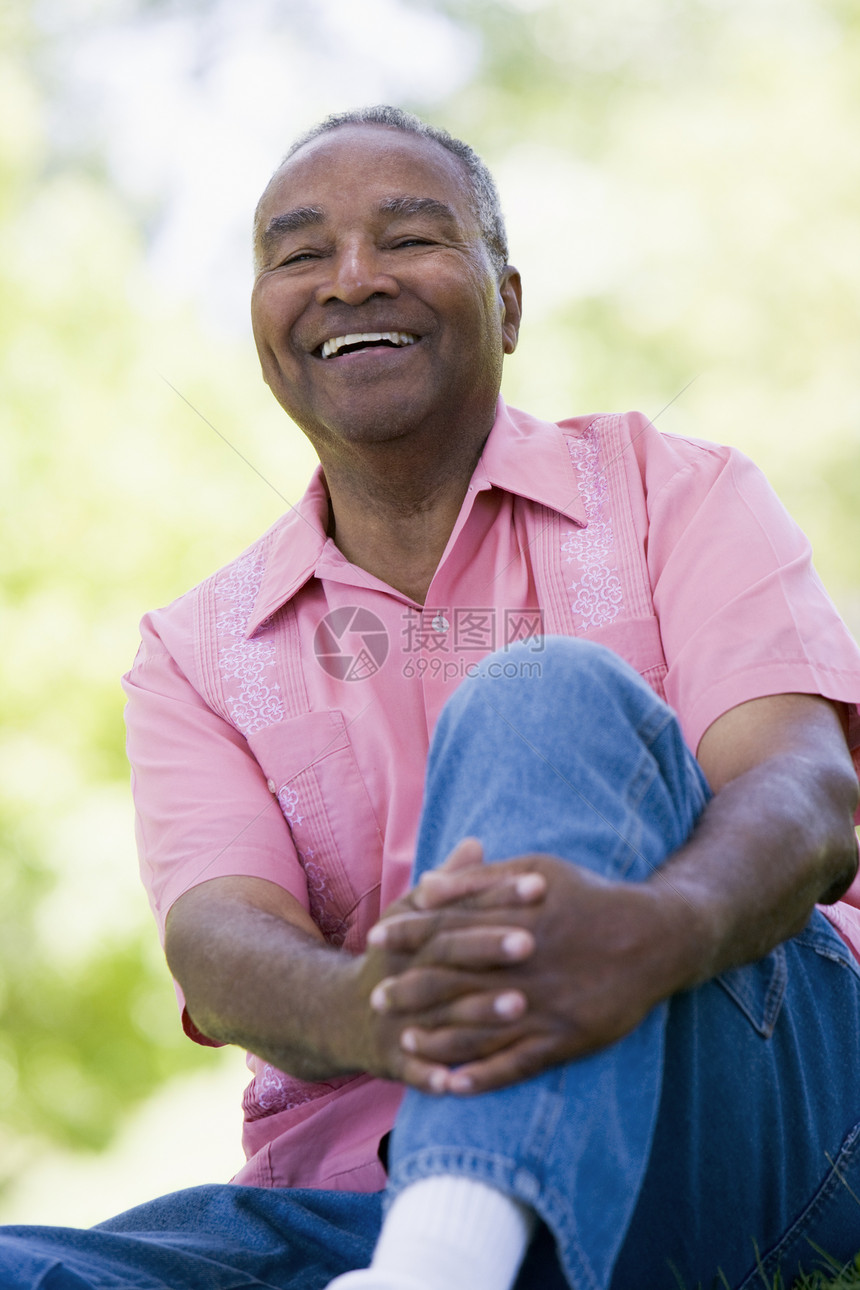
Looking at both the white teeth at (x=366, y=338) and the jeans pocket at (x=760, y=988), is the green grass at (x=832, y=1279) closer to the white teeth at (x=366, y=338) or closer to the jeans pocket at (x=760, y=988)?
the jeans pocket at (x=760, y=988)

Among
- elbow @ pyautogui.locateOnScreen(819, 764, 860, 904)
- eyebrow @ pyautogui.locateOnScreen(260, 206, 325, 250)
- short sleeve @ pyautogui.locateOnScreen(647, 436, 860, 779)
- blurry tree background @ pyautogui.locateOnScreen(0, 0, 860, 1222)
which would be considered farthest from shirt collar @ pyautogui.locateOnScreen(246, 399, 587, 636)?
blurry tree background @ pyautogui.locateOnScreen(0, 0, 860, 1222)

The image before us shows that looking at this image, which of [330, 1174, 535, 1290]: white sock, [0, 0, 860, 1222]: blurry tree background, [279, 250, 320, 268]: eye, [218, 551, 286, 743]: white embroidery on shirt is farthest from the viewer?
[0, 0, 860, 1222]: blurry tree background

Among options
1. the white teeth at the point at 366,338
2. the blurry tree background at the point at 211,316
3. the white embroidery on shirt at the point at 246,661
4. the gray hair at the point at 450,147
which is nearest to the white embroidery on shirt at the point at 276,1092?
Answer: the white embroidery on shirt at the point at 246,661

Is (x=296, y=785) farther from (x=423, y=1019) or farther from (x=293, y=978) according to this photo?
(x=423, y=1019)

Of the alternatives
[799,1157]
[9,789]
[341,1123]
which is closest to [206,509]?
[9,789]

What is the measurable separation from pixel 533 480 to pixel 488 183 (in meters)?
0.51

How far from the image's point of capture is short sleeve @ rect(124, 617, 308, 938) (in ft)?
5.24

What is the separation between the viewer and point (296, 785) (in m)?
1.67

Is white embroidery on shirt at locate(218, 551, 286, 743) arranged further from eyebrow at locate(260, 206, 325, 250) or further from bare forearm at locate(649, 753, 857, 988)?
bare forearm at locate(649, 753, 857, 988)

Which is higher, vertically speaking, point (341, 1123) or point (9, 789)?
point (9, 789)

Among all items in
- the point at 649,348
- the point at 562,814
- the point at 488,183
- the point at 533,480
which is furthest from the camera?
the point at 649,348

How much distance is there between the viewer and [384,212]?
180 centimetres

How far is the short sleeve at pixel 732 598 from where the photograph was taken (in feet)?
4.79

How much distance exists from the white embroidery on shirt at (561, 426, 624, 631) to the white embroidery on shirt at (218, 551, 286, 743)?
409mm
